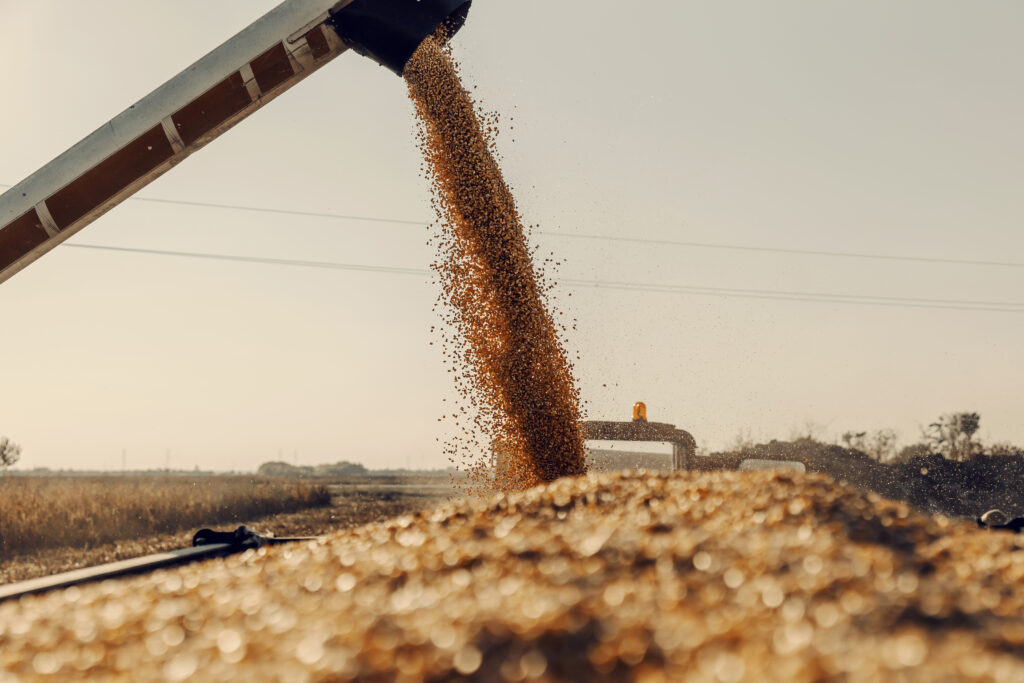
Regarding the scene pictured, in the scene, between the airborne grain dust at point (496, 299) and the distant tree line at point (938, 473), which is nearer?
the airborne grain dust at point (496, 299)

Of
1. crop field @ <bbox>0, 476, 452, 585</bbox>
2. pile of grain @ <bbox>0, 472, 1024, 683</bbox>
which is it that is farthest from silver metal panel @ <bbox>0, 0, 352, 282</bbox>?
crop field @ <bbox>0, 476, 452, 585</bbox>

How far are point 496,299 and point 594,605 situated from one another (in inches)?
155

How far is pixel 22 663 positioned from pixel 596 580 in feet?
4.21

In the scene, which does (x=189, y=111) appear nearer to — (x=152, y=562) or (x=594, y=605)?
(x=152, y=562)

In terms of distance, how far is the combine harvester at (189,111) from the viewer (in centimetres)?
436

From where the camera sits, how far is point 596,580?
1.65 meters

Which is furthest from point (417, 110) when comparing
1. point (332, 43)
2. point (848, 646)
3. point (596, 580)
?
point (848, 646)

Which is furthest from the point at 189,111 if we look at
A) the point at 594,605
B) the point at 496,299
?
the point at 594,605

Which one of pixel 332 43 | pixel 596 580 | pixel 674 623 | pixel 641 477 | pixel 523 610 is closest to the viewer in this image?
pixel 674 623

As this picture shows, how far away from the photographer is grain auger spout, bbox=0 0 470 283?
436 centimetres

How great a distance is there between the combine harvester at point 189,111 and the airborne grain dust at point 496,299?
768mm

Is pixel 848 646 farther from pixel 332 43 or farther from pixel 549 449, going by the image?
pixel 332 43

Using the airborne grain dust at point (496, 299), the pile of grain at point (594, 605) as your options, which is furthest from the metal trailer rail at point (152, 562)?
the airborne grain dust at point (496, 299)

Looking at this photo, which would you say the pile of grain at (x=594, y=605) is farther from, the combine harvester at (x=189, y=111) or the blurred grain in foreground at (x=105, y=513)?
the blurred grain in foreground at (x=105, y=513)
